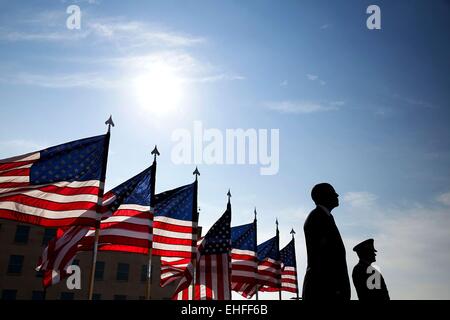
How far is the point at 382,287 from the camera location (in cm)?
455

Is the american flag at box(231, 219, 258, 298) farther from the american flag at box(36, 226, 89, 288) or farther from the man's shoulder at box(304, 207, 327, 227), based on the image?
the man's shoulder at box(304, 207, 327, 227)

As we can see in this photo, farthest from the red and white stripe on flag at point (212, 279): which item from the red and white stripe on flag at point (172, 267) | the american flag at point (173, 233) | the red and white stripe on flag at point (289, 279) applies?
the red and white stripe on flag at point (289, 279)

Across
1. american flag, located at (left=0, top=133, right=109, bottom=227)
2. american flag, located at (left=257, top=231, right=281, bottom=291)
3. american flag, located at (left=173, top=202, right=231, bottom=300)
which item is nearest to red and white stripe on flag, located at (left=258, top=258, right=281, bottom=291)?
american flag, located at (left=257, top=231, right=281, bottom=291)

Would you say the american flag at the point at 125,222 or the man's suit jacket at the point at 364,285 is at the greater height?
the american flag at the point at 125,222

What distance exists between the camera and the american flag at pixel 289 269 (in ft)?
74.3

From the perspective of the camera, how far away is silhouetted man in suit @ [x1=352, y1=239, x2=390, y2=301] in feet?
14.6

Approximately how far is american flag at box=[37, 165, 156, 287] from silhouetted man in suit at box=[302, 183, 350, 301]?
901 centimetres

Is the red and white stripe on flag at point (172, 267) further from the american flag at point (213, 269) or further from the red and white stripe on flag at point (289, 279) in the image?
the red and white stripe on flag at point (289, 279)

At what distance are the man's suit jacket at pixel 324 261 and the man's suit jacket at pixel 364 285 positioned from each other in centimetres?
100

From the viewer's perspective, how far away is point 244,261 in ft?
61.3

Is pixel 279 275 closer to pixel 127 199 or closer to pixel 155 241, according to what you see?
pixel 155 241
